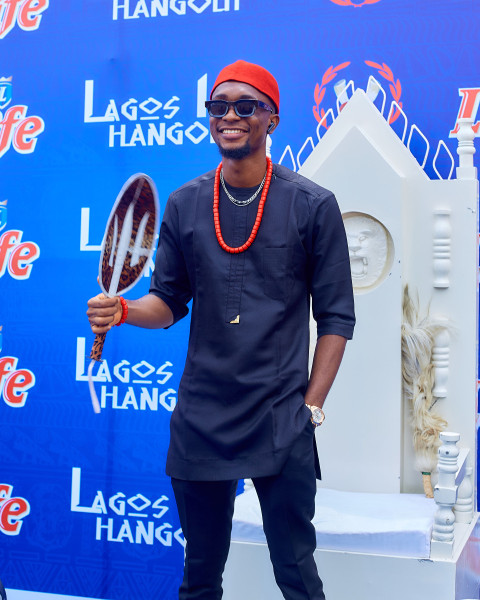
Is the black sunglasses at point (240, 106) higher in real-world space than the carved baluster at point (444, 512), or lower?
higher

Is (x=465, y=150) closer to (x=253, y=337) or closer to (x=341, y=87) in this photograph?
(x=341, y=87)

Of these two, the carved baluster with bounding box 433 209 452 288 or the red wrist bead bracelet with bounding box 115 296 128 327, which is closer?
the red wrist bead bracelet with bounding box 115 296 128 327

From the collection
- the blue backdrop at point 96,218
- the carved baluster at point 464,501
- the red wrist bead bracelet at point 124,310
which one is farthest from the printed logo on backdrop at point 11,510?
the red wrist bead bracelet at point 124,310

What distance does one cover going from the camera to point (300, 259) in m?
1.76

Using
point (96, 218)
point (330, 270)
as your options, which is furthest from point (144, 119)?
point (330, 270)

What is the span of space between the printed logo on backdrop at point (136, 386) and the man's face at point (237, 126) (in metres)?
1.62

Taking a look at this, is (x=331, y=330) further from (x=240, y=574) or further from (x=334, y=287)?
(x=240, y=574)

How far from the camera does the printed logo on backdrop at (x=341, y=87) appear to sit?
291 centimetres

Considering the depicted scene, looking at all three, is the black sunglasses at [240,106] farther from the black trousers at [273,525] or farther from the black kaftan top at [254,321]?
the black trousers at [273,525]

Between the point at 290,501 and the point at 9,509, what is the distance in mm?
2147

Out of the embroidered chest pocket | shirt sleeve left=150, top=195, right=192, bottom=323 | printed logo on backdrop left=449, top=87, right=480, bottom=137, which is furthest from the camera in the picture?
printed logo on backdrop left=449, top=87, right=480, bottom=137

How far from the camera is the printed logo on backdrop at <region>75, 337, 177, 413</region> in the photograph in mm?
3246

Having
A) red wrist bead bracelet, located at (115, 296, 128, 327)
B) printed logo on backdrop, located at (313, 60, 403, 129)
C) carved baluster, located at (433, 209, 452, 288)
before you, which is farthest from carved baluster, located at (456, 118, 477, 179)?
red wrist bead bracelet, located at (115, 296, 128, 327)

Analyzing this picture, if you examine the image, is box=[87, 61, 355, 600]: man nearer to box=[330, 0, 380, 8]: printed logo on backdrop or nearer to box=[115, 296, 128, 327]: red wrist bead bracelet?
box=[115, 296, 128, 327]: red wrist bead bracelet
